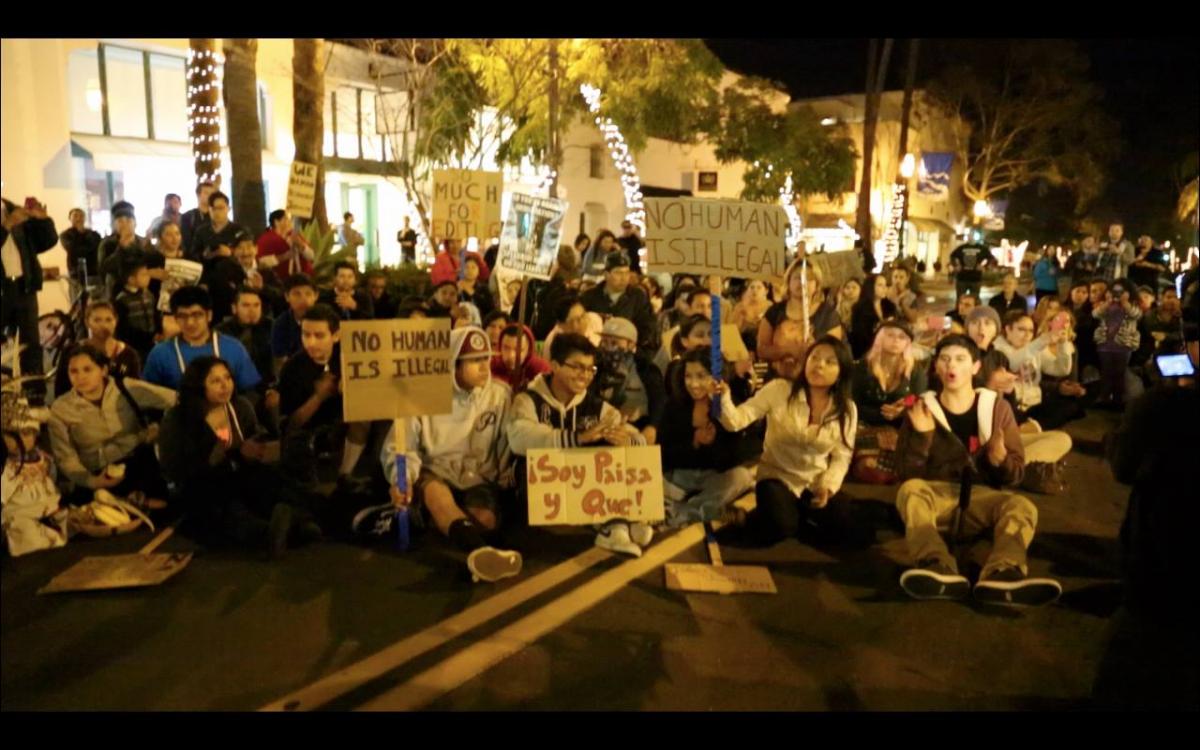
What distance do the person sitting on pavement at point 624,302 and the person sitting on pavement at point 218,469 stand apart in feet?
12.3

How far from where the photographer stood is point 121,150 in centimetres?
1786

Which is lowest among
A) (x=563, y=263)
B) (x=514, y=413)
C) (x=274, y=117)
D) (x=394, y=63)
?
(x=514, y=413)

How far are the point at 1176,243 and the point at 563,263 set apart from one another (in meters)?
43.0

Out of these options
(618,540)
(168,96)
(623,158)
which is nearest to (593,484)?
(618,540)

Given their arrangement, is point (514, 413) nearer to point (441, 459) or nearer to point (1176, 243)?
point (441, 459)

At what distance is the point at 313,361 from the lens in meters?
6.39

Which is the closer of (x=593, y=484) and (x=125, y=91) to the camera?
(x=593, y=484)

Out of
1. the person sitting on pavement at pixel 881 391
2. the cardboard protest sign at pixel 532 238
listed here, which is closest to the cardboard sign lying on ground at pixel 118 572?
the cardboard protest sign at pixel 532 238

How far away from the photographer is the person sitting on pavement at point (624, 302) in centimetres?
871

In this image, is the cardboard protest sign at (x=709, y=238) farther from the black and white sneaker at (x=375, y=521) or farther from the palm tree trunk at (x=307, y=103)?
the palm tree trunk at (x=307, y=103)

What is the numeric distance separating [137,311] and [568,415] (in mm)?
4923

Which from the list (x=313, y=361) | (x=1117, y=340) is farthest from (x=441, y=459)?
(x=1117, y=340)

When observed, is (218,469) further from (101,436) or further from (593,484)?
(593,484)

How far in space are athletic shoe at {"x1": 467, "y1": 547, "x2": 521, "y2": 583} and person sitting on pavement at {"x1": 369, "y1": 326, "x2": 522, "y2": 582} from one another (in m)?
0.34
